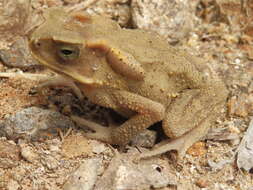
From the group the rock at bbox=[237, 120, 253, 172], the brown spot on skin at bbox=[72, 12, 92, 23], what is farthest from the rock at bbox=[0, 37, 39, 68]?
the rock at bbox=[237, 120, 253, 172]

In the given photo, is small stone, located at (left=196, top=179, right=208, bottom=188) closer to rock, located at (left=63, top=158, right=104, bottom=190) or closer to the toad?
the toad

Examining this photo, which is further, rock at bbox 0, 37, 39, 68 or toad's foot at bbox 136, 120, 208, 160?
rock at bbox 0, 37, 39, 68

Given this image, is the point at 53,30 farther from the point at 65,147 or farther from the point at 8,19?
the point at 8,19

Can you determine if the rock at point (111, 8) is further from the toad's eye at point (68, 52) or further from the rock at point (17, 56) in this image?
the toad's eye at point (68, 52)

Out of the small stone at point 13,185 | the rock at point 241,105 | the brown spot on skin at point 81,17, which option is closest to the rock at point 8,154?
the small stone at point 13,185

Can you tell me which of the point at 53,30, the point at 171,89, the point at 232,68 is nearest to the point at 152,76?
the point at 171,89

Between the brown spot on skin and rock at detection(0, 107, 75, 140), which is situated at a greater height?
the brown spot on skin
